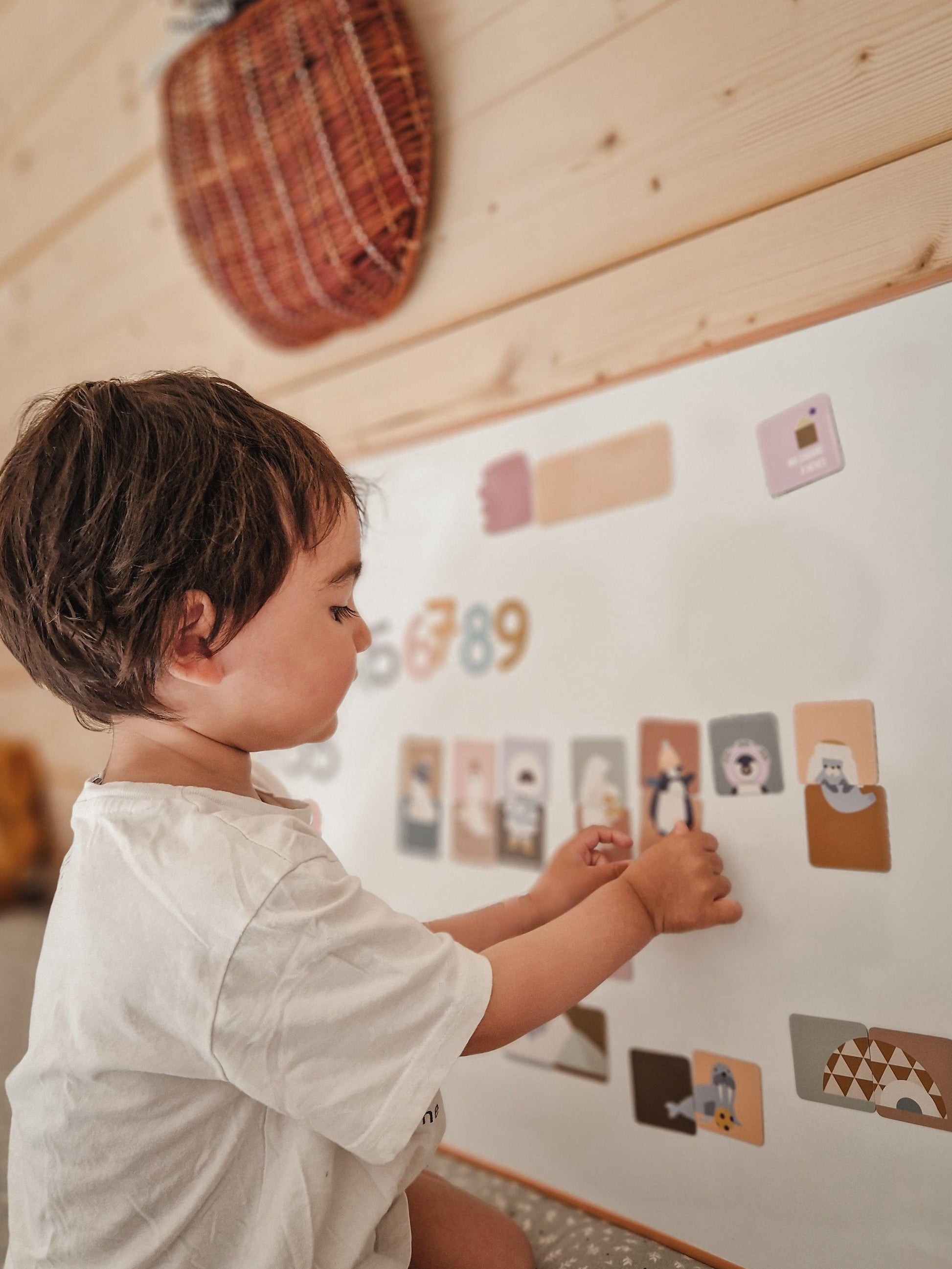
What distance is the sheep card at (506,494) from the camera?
90cm

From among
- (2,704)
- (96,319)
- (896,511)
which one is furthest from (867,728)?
(2,704)

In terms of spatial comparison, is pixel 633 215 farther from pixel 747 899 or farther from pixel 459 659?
pixel 747 899

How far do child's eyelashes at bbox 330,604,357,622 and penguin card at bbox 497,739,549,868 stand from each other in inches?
10.5

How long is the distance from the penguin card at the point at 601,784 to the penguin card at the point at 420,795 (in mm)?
172

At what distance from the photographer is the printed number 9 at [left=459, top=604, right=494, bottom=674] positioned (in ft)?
3.02

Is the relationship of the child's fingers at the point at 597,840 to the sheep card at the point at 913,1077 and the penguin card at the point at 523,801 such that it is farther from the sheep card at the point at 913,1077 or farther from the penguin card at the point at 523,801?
the sheep card at the point at 913,1077

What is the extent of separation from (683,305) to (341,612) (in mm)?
382

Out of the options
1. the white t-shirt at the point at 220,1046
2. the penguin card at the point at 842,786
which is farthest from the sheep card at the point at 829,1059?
the white t-shirt at the point at 220,1046

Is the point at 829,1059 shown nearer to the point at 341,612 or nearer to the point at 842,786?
the point at 842,786

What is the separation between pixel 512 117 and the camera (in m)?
0.89

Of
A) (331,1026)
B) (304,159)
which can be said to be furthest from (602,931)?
(304,159)

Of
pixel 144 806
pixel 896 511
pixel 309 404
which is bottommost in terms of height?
pixel 144 806

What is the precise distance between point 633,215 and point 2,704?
4.66 feet

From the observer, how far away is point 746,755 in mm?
716
